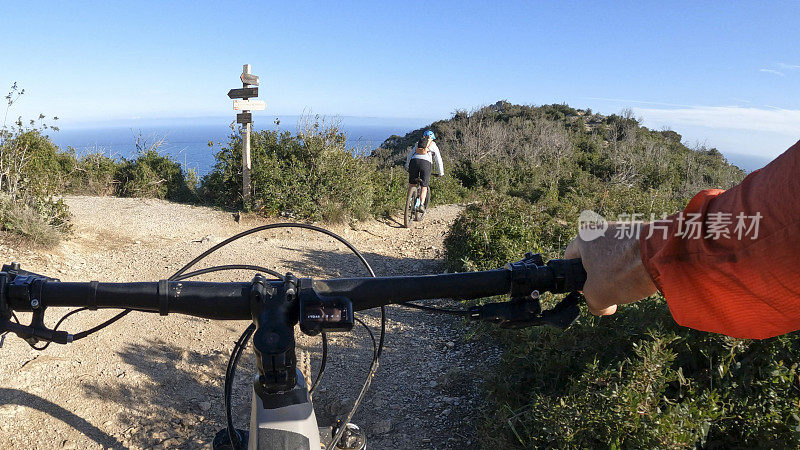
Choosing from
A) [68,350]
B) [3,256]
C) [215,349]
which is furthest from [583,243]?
[3,256]

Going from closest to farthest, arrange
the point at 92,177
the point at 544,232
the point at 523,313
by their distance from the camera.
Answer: the point at 523,313, the point at 544,232, the point at 92,177

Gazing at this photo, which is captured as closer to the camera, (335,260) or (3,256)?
(3,256)

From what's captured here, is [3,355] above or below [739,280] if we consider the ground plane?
below

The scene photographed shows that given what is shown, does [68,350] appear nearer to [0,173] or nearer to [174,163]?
[0,173]

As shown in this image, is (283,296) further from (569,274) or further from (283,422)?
(569,274)

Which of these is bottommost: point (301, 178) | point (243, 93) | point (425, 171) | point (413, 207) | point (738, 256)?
point (413, 207)

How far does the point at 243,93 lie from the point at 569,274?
9.57m

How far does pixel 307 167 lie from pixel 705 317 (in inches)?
387

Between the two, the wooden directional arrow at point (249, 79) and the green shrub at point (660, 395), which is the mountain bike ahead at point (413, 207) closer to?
the wooden directional arrow at point (249, 79)

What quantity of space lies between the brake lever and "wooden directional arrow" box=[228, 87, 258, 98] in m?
9.43

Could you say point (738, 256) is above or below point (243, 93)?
below

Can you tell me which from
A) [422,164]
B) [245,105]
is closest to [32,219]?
[245,105]

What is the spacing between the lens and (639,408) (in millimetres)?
2592

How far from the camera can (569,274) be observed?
1313 mm
